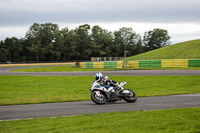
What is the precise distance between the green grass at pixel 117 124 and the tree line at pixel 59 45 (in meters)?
95.4

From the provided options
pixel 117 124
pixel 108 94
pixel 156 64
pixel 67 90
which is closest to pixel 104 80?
pixel 108 94

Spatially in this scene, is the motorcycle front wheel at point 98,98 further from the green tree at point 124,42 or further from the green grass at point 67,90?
the green tree at point 124,42

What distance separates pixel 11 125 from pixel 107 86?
615 cm

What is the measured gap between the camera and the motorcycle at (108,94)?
545 inches

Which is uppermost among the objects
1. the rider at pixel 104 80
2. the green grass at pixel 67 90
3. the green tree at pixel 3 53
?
the green tree at pixel 3 53

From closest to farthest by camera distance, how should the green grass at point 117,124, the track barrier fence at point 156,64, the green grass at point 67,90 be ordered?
the green grass at point 117,124 → the green grass at point 67,90 → the track barrier fence at point 156,64

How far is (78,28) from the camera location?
11731 cm

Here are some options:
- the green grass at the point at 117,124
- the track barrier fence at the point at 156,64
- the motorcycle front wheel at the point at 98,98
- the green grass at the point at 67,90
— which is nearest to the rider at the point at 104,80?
the motorcycle front wheel at the point at 98,98

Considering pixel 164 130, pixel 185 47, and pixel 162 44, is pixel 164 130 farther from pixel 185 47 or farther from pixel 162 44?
pixel 162 44

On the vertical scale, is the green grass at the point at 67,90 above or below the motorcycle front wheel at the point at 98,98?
below

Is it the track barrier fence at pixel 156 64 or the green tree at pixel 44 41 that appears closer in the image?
the track barrier fence at pixel 156 64

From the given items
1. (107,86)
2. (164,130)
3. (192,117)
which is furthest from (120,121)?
(107,86)

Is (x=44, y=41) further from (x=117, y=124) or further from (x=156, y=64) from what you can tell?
(x=117, y=124)

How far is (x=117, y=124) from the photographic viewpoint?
8.32 meters
